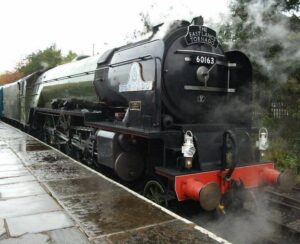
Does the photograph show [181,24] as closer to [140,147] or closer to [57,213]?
[140,147]

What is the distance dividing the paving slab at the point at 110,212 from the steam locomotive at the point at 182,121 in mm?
512

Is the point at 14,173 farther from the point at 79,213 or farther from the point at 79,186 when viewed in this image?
the point at 79,213

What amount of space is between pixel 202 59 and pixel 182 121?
0.98 meters

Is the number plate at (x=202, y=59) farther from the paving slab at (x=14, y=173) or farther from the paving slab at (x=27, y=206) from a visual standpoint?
the paving slab at (x=14, y=173)

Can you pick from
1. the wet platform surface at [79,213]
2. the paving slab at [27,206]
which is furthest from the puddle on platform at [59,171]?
the paving slab at [27,206]

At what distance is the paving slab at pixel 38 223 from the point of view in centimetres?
362

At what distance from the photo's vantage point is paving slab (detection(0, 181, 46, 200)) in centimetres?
498

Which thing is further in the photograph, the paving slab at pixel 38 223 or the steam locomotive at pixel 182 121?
the steam locomotive at pixel 182 121

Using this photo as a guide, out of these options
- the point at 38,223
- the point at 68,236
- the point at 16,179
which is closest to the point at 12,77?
the point at 16,179

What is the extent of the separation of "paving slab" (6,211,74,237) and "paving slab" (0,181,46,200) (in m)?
1.01

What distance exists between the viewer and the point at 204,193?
165 inches

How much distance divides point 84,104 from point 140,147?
257 centimetres

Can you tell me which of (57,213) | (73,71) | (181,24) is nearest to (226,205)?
(57,213)

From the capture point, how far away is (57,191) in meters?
5.11
